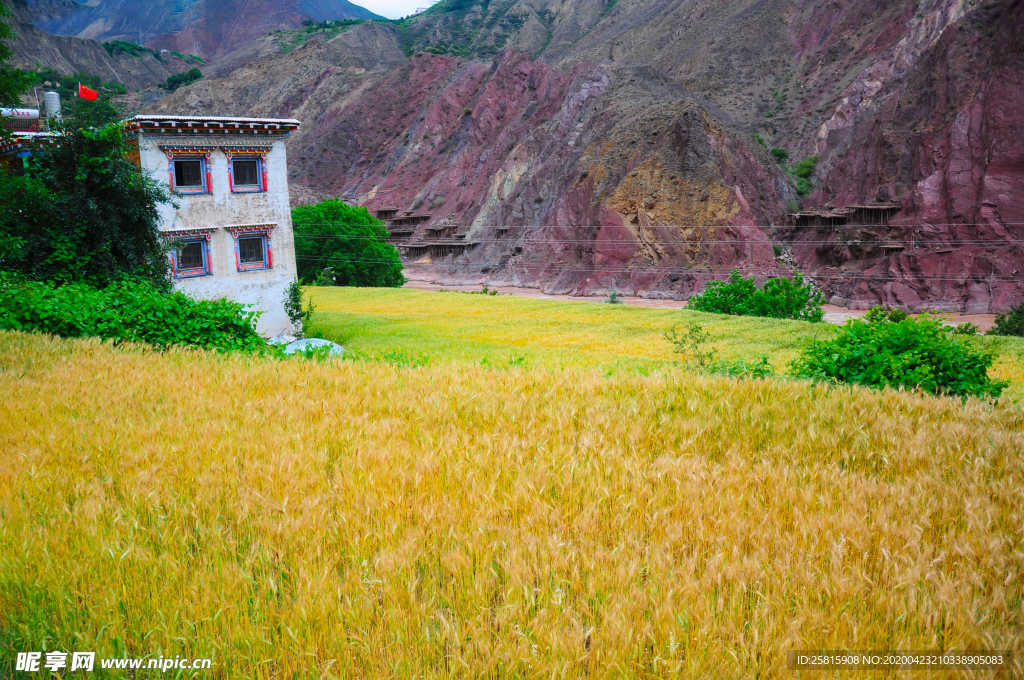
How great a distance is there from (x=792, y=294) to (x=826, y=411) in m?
30.5

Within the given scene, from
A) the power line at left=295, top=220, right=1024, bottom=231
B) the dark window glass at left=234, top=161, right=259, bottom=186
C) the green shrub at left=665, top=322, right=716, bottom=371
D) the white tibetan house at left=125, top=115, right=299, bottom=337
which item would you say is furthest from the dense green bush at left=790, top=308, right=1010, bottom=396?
the power line at left=295, top=220, right=1024, bottom=231

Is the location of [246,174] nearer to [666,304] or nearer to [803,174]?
[666,304]

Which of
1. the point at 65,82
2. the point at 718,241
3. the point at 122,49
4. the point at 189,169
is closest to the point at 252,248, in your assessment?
the point at 189,169

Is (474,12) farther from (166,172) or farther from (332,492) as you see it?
(332,492)

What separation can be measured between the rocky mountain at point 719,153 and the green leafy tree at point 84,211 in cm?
4054

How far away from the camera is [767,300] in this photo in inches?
1316

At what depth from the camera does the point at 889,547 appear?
3.20m

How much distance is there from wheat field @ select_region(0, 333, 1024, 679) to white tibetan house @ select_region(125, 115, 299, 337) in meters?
23.5

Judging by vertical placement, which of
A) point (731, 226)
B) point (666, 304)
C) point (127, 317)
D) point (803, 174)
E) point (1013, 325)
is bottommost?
point (1013, 325)

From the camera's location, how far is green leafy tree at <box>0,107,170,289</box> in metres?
18.6

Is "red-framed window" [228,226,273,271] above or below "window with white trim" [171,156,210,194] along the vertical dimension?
below

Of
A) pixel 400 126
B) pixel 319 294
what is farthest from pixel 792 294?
pixel 400 126

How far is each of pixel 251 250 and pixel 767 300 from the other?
84.2 ft

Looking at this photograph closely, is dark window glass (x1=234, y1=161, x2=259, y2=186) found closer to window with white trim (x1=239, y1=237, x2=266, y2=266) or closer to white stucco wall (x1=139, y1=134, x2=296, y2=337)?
white stucco wall (x1=139, y1=134, x2=296, y2=337)
